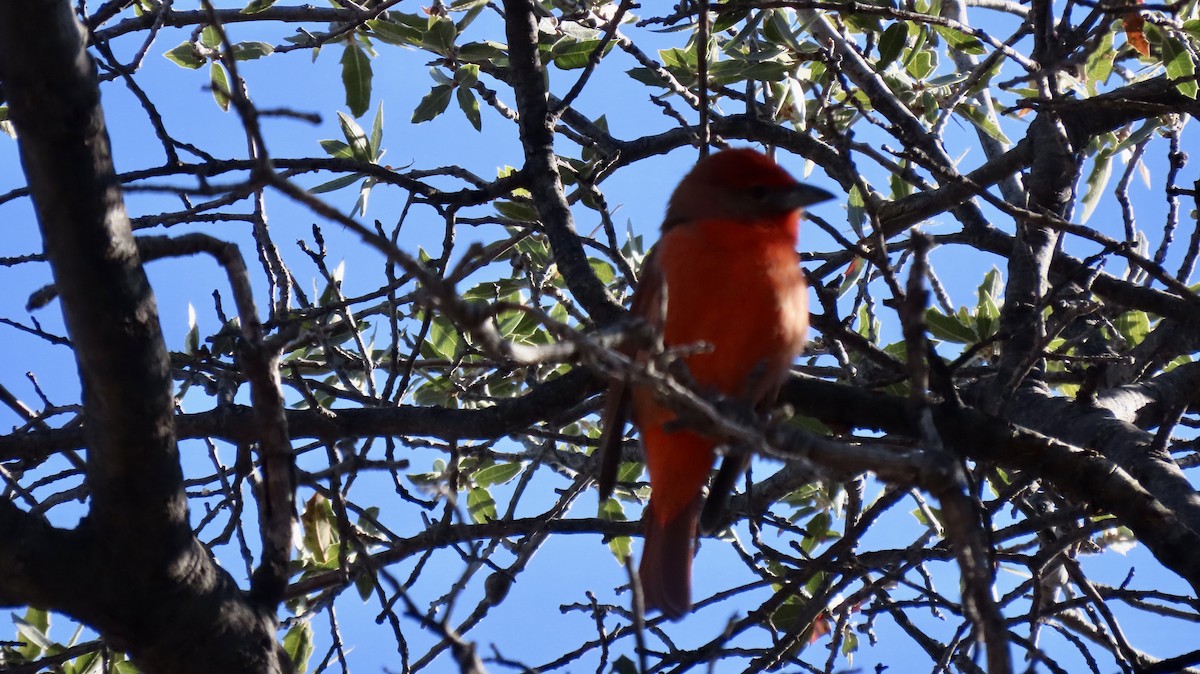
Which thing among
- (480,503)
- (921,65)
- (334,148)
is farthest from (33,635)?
(921,65)

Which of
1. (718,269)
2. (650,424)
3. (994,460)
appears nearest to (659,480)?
(650,424)

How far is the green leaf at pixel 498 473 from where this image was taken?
5.52 m

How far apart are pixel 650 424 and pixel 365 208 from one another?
2.29 meters

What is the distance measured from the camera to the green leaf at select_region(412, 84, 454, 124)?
5.33 m

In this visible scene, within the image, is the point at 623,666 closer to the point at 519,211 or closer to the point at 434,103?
the point at 519,211

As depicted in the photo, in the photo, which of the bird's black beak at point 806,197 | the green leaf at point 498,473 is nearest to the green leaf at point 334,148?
the green leaf at point 498,473

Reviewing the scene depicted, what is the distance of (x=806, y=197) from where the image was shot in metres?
4.18

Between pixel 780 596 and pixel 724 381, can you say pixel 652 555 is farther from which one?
pixel 724 381

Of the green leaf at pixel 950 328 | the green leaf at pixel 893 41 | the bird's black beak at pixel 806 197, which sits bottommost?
the bird's black beak at pixel 806 197

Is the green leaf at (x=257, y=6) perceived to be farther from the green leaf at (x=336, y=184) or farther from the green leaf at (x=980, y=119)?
the green leaf at (x=980, y=119)

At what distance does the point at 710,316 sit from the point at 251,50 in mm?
2892

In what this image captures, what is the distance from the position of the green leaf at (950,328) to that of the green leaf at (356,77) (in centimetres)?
277

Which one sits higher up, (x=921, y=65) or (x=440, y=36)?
(x=921, y=65)

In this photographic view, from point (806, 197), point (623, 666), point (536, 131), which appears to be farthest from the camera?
point (536, 131)
